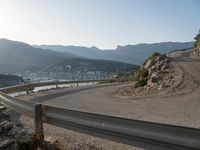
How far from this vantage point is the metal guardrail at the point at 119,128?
487cm

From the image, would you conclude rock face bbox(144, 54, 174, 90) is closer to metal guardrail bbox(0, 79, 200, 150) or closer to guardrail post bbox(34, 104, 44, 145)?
guardrail post bbox(34, 104, 44, 145)

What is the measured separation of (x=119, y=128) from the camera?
5.98 m

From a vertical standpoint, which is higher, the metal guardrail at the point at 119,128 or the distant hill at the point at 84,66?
the metal guardrail at the point at 119,128

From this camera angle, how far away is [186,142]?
480cm

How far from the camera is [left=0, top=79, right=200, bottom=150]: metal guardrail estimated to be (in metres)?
4.87

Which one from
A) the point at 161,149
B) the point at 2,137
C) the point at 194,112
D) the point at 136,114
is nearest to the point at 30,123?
the point at 2,137

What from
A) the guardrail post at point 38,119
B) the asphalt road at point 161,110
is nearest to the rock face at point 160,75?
the asphalt road at point 161,110

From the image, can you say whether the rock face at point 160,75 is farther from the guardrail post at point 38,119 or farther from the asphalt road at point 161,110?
the guardrail post at point 38,119

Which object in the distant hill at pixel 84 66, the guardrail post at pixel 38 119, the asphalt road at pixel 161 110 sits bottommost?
the distant hill at pixel 84 66

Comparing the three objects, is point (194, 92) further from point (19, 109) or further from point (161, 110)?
point (19, 109)

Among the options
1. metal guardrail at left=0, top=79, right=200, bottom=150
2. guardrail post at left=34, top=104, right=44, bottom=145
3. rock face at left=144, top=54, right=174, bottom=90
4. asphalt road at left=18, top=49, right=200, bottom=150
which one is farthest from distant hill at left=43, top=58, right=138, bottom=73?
metal guardrail at left=0, top=79, right=200, bottom=150

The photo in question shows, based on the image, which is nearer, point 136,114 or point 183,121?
point 183,121

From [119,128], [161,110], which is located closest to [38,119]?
[119,128]

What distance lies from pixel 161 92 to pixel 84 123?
541 inches
